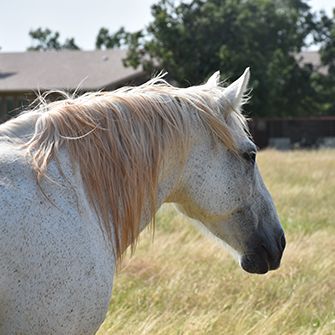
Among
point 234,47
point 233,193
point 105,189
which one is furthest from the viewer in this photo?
point 234,47

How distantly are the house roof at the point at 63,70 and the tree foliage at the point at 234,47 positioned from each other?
1.57 metres

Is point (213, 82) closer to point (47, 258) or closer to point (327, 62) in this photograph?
point (47, 258)

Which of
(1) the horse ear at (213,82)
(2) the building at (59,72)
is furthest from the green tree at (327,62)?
(1) the horse ear at (213,82)

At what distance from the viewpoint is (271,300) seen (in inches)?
233

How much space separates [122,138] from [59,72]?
38166mm

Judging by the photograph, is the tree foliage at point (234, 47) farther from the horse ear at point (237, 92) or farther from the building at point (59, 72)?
the horse ear at point (237, 92)

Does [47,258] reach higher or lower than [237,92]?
lower

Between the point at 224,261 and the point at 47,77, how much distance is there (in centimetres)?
3352

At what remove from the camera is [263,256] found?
11.3ft

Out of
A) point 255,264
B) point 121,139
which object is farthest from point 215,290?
point 121,139

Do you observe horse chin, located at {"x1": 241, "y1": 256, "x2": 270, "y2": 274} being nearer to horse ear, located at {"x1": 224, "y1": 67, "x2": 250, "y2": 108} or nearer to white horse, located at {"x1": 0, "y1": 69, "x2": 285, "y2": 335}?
white horse, located at {"x1": 0, "y1": 69, "x2": 285, "y2": 335}

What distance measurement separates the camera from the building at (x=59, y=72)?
3769cm

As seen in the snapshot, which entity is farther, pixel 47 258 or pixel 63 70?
pixel 63 70

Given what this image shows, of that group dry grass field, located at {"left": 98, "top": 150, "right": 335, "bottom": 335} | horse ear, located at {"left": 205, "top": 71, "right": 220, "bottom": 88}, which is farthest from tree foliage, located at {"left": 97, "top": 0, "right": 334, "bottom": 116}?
horse ear, located at {"left": 205, "top": 71, "right": 220, "bottom": 88}
